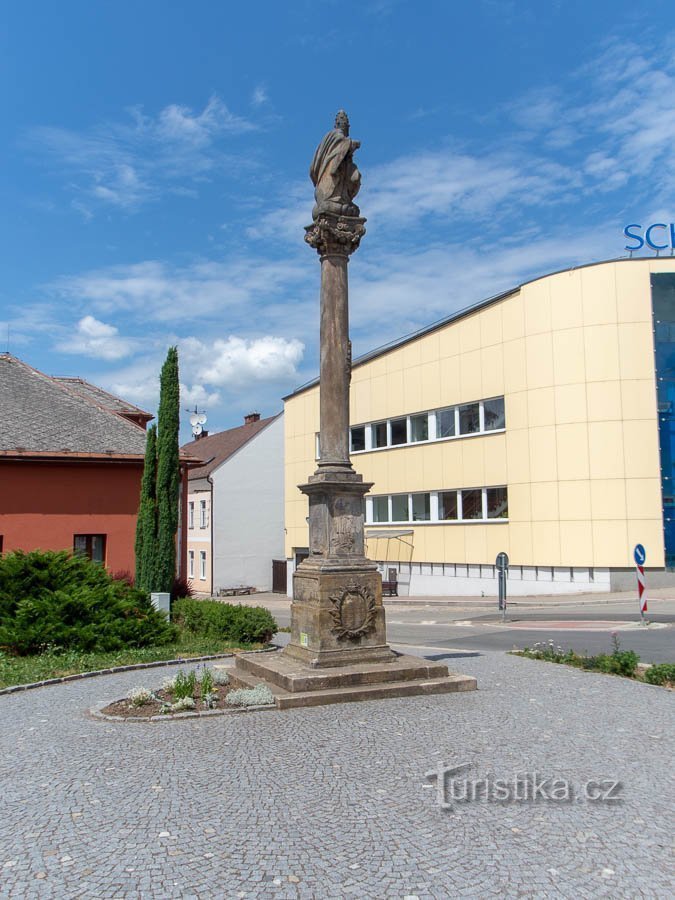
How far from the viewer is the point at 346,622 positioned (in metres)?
9.34

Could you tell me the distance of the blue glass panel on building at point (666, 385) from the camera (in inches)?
979

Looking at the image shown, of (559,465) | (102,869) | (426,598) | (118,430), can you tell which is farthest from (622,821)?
(426,598)

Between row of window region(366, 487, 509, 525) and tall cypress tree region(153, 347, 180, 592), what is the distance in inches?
513

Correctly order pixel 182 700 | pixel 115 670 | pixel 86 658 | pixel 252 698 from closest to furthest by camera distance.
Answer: pixel 182 700
pixel 252 698
pixel 115 670
pixel 86 658

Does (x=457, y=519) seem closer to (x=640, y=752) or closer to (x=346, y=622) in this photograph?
(x=346, y=622)

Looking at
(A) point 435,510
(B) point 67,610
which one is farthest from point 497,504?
(B) point 67,610

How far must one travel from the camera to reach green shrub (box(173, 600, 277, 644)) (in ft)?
46.0

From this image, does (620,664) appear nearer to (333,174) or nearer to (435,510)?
(333,174)

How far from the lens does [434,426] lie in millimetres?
30625

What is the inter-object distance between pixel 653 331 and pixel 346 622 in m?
19.7

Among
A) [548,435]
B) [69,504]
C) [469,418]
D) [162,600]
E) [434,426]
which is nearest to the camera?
[162,600]

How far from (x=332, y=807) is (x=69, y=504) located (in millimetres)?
15835

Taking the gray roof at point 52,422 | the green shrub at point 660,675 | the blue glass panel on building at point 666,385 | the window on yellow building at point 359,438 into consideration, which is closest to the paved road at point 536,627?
the green shrub at point 660,675
